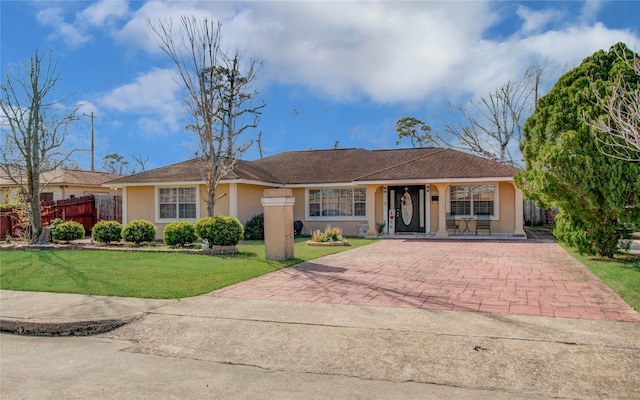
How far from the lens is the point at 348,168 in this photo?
2445cm

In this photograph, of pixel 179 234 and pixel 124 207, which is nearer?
pixel 179 234

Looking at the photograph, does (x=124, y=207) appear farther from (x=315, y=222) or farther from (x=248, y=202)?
(x=315, y=222)

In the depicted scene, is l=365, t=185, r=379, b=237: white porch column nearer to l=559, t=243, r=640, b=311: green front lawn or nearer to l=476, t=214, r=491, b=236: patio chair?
l=476, t=214, r=491, b=236: patio chair

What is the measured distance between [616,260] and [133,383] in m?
12.3

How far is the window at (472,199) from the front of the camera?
67.7 ft

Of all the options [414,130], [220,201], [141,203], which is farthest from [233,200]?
[414,130]

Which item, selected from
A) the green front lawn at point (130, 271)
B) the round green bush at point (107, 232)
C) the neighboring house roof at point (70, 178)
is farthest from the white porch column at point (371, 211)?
the neighboring house roof at point (70, 178)

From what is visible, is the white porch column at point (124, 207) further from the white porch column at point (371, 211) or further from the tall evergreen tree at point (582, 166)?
the tall evergreen tree at point (582, 166)

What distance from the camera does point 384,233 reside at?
22.0m

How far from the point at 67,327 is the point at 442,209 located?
16.6 m

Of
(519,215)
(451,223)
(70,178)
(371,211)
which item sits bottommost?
(451,223)

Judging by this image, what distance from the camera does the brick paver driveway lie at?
23.5 feet

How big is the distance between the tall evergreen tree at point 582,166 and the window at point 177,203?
14.1m

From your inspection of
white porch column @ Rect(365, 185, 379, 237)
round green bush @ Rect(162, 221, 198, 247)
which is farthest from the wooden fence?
white porch column @ Rect(365, 185, 379, 237)
